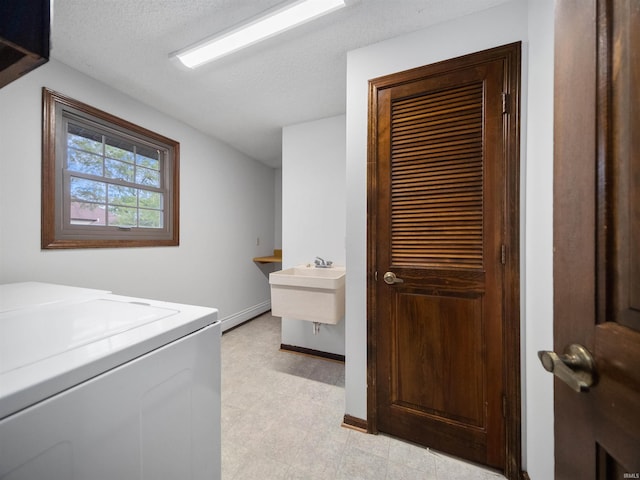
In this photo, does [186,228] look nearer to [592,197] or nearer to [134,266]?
[134,266]

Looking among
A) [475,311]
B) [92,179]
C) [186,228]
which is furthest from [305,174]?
[475,311]

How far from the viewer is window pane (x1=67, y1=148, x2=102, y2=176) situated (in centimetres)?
177

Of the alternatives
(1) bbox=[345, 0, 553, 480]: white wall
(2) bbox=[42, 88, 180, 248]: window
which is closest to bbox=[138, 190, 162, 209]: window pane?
(2) bbox=[42, 88, 180, 248]: window

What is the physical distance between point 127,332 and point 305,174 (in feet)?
7.11

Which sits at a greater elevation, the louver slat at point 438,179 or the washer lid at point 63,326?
the louver slat at point 438,179

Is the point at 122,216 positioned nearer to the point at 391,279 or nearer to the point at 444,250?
the point at 391,279

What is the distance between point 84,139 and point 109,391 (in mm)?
2190

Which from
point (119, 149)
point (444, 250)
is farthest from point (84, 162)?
point (444, 250)

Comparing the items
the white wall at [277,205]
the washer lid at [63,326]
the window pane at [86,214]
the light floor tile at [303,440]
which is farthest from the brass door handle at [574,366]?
the white wall at [277,205]

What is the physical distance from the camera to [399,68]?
1429 mm

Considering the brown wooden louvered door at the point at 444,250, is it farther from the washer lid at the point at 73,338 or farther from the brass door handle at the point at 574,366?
the washer lid at the point at 73,338

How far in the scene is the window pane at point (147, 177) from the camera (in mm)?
2244

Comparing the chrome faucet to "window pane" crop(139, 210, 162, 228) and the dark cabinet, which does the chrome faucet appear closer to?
"window pane" crop(139, 210, 162, 228)

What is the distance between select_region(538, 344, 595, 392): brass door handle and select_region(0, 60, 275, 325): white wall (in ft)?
8.33
